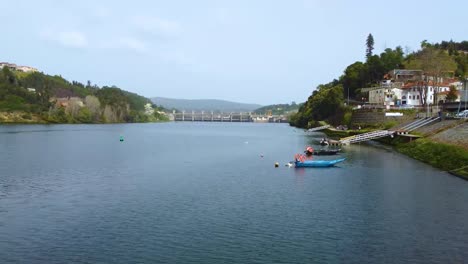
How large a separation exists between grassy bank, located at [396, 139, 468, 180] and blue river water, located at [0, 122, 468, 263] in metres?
2.10

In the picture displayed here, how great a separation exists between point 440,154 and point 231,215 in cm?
4105

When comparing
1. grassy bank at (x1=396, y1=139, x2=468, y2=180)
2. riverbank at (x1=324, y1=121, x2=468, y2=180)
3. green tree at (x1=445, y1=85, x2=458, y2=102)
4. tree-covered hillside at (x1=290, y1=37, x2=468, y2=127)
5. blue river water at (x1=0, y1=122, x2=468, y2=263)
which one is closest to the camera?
blue river water at (x1=0, y1=122, x2=468, y2=263)

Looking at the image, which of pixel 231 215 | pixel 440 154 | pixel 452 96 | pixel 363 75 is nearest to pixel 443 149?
pixel 440 154

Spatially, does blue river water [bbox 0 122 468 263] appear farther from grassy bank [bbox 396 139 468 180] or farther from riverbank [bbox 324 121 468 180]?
riverbank [bbox 324 121 468 180]

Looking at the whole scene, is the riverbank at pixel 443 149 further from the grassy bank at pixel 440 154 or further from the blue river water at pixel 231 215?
the blue river water at pixel 231 215

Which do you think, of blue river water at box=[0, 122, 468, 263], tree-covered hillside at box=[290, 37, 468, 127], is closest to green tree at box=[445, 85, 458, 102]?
tree-covered hillside at box=[290, 37, 468, 127]

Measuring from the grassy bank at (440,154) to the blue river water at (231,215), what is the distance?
210cm

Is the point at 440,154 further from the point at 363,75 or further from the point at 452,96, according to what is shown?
the point at 363,75

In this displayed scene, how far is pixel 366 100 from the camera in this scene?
15562cm

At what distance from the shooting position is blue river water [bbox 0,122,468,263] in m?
24.8

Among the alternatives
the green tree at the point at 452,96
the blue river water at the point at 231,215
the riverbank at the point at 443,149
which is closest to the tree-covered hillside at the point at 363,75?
the green tree at the point at 452,96

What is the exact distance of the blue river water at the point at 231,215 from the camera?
2484cm

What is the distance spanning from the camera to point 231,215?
33.2 m

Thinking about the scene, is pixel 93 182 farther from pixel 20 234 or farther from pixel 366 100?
pixel 366 100
